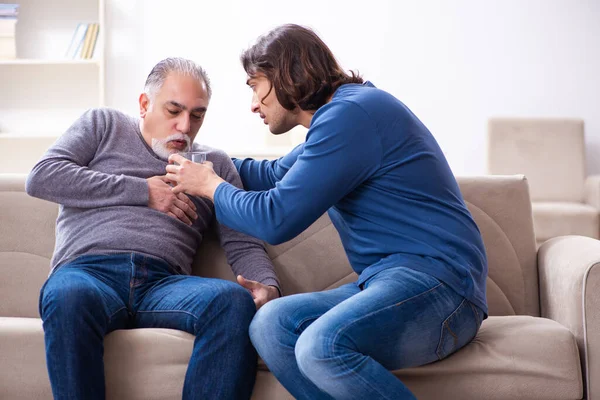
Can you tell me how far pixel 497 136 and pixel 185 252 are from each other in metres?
3.05

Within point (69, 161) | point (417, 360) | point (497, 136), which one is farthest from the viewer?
point (497, 136)

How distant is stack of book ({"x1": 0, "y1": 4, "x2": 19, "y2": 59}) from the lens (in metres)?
4.63

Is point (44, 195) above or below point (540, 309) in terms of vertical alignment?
above

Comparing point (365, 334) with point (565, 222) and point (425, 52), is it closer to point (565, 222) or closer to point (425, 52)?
point (565, 222)

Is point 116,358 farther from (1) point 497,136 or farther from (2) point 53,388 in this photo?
(1) point 497,136

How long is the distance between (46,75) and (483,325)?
3.92 m

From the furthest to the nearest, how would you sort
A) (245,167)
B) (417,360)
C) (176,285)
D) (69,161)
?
1. (245,167)
2. (69,161)
3. (176,285)
4. (417,360)

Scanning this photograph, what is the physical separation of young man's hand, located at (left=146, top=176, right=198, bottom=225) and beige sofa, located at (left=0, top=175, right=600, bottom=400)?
0.20m

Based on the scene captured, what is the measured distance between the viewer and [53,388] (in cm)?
154

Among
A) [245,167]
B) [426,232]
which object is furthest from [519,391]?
[245,167]

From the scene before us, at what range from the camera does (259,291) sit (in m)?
1.85

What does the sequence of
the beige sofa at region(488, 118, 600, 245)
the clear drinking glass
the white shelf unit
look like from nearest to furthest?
the clear drinking glass < the beige sofa at region(488, 118, 600, 245) < the white shelf unit

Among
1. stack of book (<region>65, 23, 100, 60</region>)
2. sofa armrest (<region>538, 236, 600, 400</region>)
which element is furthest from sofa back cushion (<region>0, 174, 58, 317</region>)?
stack of book (<region>65, 23, 100, 60</region>)

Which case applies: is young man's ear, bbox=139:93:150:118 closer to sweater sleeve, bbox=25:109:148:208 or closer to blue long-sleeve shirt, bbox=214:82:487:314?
sweater sleeve, bbox=25:109:148:208
